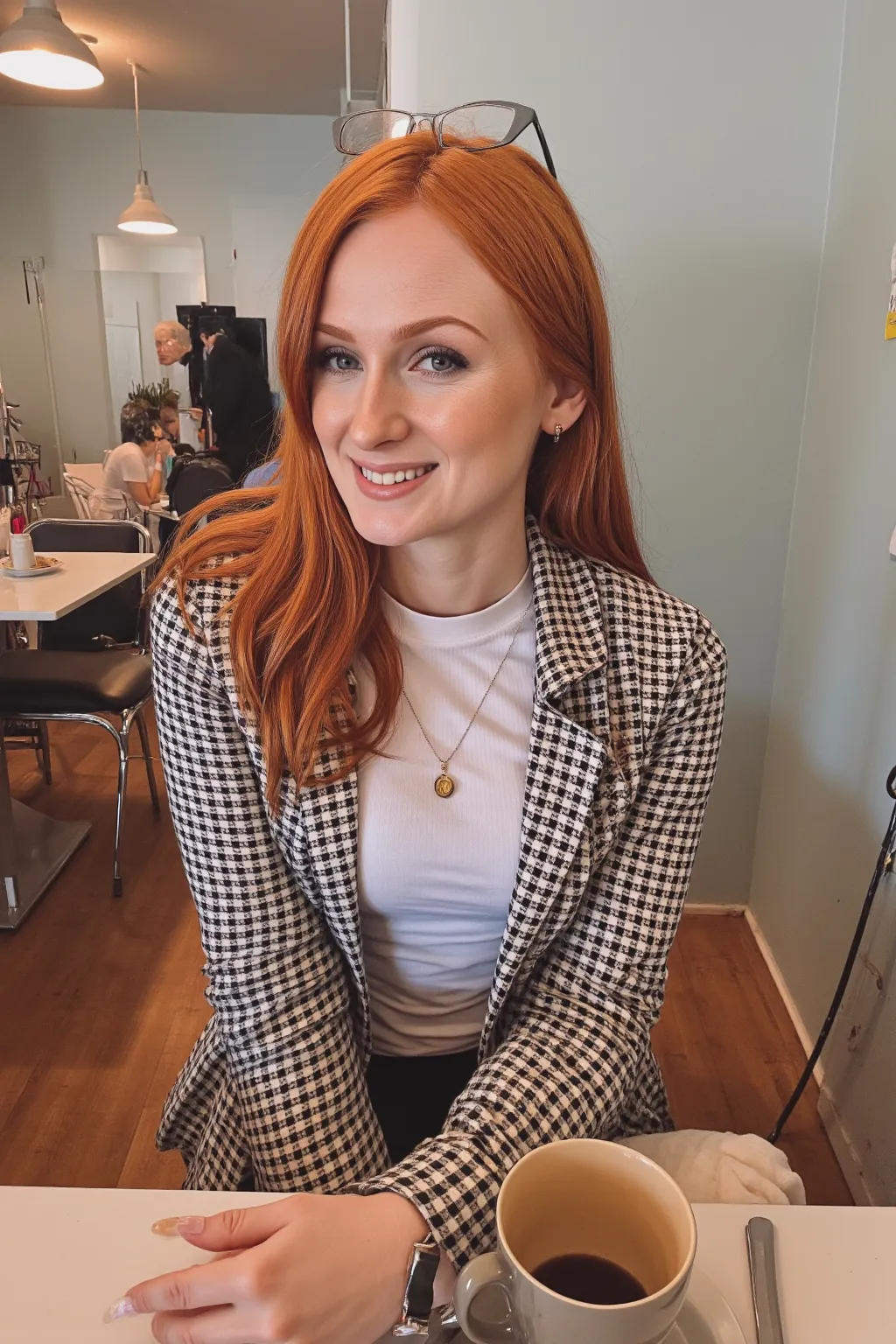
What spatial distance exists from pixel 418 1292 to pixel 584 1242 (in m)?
0.14

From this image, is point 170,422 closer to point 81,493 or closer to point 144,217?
point 81,493

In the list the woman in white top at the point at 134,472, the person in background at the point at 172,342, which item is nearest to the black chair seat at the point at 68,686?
the woman in white top at the point at 134,472

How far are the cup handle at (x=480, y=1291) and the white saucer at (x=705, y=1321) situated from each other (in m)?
0.11

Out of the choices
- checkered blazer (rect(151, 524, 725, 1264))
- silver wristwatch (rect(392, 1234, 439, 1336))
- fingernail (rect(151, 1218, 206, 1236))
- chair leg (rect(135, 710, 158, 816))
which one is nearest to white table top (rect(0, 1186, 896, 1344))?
fingernail (rect(151, 1218, 206, 1236))

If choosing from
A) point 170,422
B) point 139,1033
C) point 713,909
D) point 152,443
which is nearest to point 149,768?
point 139,1033

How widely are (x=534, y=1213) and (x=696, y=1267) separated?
14cm

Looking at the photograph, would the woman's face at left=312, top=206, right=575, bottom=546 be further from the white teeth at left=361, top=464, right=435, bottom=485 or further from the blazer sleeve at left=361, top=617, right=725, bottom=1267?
the blazer sleeve at left=361, top=617, right=725, bottom=1267

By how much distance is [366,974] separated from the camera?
0.95m

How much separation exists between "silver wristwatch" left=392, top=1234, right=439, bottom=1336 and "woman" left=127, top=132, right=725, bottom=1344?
85mm

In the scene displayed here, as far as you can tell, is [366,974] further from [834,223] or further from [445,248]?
[834,223]

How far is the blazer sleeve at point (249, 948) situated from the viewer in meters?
0.81

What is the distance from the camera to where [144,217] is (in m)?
→ 4.77

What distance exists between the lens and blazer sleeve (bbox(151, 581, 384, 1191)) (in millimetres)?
810

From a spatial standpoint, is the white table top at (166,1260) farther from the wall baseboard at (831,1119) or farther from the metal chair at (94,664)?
the metal chair at (94,664)
